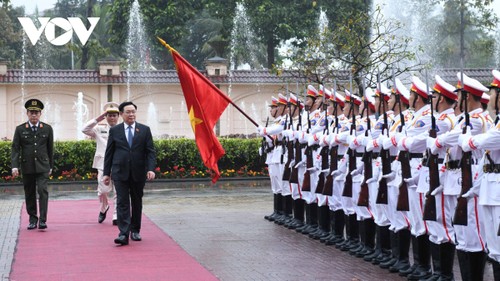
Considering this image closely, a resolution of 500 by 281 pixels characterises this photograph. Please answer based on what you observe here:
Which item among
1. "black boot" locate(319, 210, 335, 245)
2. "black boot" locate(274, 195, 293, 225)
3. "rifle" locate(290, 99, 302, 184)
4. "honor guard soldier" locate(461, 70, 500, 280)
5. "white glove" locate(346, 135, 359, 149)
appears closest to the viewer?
"honor guard soldier" locate(461, 70, 500, 280)

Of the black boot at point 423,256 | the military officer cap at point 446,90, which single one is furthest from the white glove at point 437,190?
the military officer cap at point 446,90

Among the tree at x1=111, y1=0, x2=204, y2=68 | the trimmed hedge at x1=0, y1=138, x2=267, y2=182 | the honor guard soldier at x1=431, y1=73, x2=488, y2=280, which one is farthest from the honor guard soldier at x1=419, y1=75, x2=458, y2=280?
the tree at x1=111, y1=0, x2=204, y2=68

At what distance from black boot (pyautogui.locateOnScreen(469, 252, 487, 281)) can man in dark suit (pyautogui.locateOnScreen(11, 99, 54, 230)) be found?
6.75m

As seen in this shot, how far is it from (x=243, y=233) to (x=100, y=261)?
283 centimetres

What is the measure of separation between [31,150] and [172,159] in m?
10.3

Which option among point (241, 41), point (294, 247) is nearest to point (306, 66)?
point (294, 247)

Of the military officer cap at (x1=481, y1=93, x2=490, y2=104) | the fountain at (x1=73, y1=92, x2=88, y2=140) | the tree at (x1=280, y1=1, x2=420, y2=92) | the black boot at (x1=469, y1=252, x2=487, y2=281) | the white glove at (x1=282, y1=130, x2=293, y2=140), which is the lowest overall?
the black boot at (x1=469, y1=252, x2=487, y2=281)

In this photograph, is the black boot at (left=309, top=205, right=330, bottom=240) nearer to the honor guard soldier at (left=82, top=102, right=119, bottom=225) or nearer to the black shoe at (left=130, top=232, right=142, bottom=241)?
the black shoe at (left=130, top=232, right=142, bottom=241)

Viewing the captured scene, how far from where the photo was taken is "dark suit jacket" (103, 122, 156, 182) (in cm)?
1127

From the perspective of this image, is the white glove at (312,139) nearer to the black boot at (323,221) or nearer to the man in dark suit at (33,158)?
the black boot at (323,221)

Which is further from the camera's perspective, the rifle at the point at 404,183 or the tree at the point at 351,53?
the tree at the point at 351,53

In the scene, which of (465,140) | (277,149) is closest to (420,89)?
(465,140)

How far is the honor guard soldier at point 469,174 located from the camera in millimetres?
7500

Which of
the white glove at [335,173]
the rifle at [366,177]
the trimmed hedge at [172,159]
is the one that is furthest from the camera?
the trimmed hedge at [172,159]
